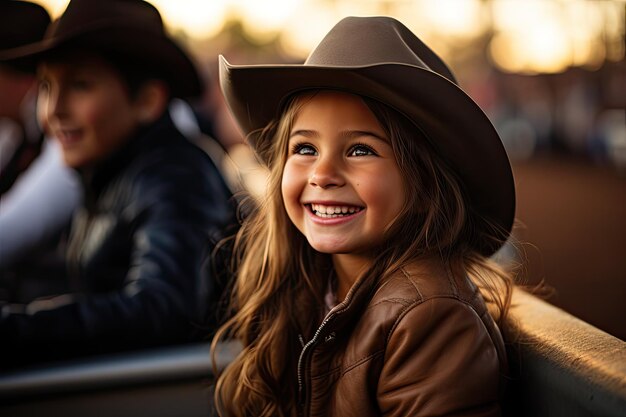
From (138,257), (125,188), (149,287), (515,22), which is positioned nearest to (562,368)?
(149,287)

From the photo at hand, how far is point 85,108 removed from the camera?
2.77 metres

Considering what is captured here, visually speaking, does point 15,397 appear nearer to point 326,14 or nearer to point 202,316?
point 202,316

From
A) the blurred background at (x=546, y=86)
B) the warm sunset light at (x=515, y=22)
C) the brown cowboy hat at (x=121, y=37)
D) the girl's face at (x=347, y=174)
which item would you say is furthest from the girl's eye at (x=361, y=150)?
the warm sunset light at (x=515, y=22)

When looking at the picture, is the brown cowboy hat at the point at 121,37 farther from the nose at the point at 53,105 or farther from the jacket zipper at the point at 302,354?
the jacket zipper at the point at 302,354

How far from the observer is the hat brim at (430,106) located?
5.45ft

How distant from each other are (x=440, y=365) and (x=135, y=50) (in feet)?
5.97

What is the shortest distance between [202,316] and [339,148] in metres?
1.05

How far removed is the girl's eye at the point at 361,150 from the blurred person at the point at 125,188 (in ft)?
3.04

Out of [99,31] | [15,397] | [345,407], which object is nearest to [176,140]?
[99,31]

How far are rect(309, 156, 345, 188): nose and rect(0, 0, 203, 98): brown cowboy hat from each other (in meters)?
1.28

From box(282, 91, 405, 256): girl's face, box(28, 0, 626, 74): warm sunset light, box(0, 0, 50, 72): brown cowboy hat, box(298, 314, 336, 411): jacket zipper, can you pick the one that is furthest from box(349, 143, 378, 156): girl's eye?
box(28, 0, 626, 74): warm sunset light

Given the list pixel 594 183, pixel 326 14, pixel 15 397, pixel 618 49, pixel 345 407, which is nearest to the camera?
pixel 345 407

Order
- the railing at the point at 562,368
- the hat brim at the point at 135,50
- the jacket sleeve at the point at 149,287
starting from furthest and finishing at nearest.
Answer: the hat brim at the point at 135,50 → the jacket sleeve at the point at 149,287 → the railing at the point at 562,368

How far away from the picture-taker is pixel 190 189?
269 cm
